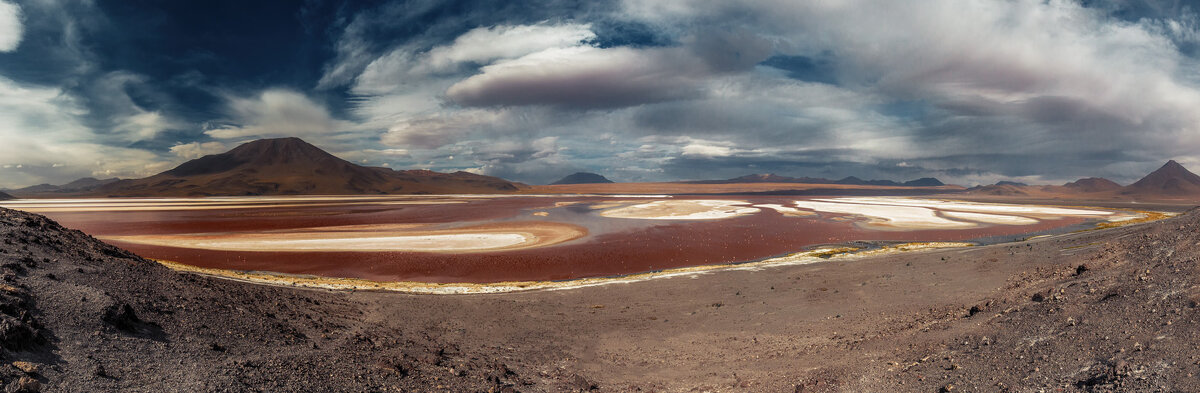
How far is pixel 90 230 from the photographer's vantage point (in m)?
48.1

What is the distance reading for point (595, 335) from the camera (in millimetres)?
13719

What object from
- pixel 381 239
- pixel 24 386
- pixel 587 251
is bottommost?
pixel 587 251

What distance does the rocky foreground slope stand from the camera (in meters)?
6.86

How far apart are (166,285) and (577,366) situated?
9.70 m

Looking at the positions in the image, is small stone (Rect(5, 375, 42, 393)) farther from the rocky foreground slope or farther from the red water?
the red water

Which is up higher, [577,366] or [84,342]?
[84,342]

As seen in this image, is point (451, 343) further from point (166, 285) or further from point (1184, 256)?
point (1184, 256)

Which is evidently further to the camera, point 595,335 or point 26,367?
point 595,335

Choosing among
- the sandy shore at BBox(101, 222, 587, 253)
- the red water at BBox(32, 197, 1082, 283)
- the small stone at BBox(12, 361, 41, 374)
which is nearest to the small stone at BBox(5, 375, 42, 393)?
the small stone at BBox(12, 361, 41, 374)

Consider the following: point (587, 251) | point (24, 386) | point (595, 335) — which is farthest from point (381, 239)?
point (24, 386)

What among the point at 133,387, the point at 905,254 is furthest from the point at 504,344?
the point at 905,254

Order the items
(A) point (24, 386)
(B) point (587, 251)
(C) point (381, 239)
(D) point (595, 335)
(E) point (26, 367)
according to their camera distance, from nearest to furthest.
→ (A) point (24, 386) → (E) point (26, 367) → (D) point (595, 335) → (B) point (587, 251) → (C) point (381, 239)

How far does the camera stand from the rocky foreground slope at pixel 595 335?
686 centimetres

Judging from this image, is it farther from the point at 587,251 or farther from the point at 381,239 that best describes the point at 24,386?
the point at 381,239
